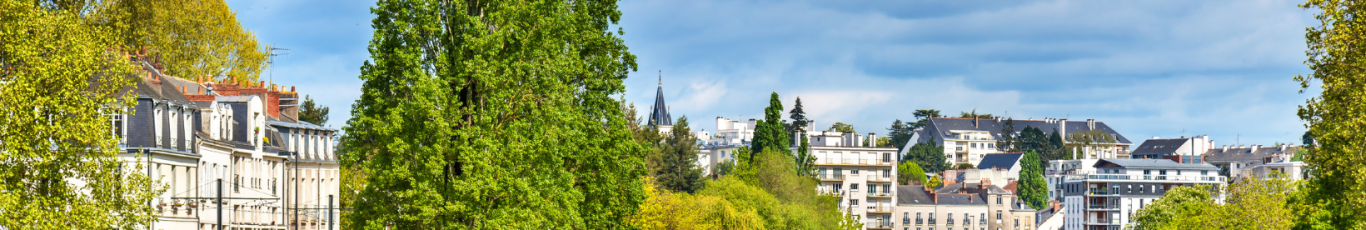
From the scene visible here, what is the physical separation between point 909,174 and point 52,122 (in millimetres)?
164102

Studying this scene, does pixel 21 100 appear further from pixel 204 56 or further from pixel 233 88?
pixel 204 56

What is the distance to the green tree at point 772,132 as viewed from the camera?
9250cm

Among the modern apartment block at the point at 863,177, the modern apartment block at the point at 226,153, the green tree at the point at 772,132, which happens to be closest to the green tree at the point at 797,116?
the modern apartment block at the point at 863,177

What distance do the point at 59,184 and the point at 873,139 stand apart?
12363 centimetres

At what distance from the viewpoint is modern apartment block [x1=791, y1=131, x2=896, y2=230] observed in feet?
443

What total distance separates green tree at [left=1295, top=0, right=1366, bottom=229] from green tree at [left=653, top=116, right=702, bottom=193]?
197 ft

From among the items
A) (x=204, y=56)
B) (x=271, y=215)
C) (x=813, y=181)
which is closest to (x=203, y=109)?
(x=271, y=215)

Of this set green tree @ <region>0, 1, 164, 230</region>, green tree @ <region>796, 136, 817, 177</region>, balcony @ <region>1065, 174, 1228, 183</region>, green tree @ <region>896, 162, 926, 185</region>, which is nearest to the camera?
green tree @ <region>0, 1, 164, 230</region>

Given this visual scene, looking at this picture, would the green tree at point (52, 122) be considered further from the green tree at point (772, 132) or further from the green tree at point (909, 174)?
the green tree at point (909, 174)

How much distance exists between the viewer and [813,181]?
92.6m

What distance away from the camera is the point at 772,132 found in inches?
3679

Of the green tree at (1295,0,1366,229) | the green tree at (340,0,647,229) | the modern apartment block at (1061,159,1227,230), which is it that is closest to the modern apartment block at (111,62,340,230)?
the green tree at (340,0,647,229)

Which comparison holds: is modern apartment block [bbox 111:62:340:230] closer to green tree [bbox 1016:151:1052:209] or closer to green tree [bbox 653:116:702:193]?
green tree [bbox 653:116:702:193]

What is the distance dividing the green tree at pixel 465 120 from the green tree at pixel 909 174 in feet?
489
